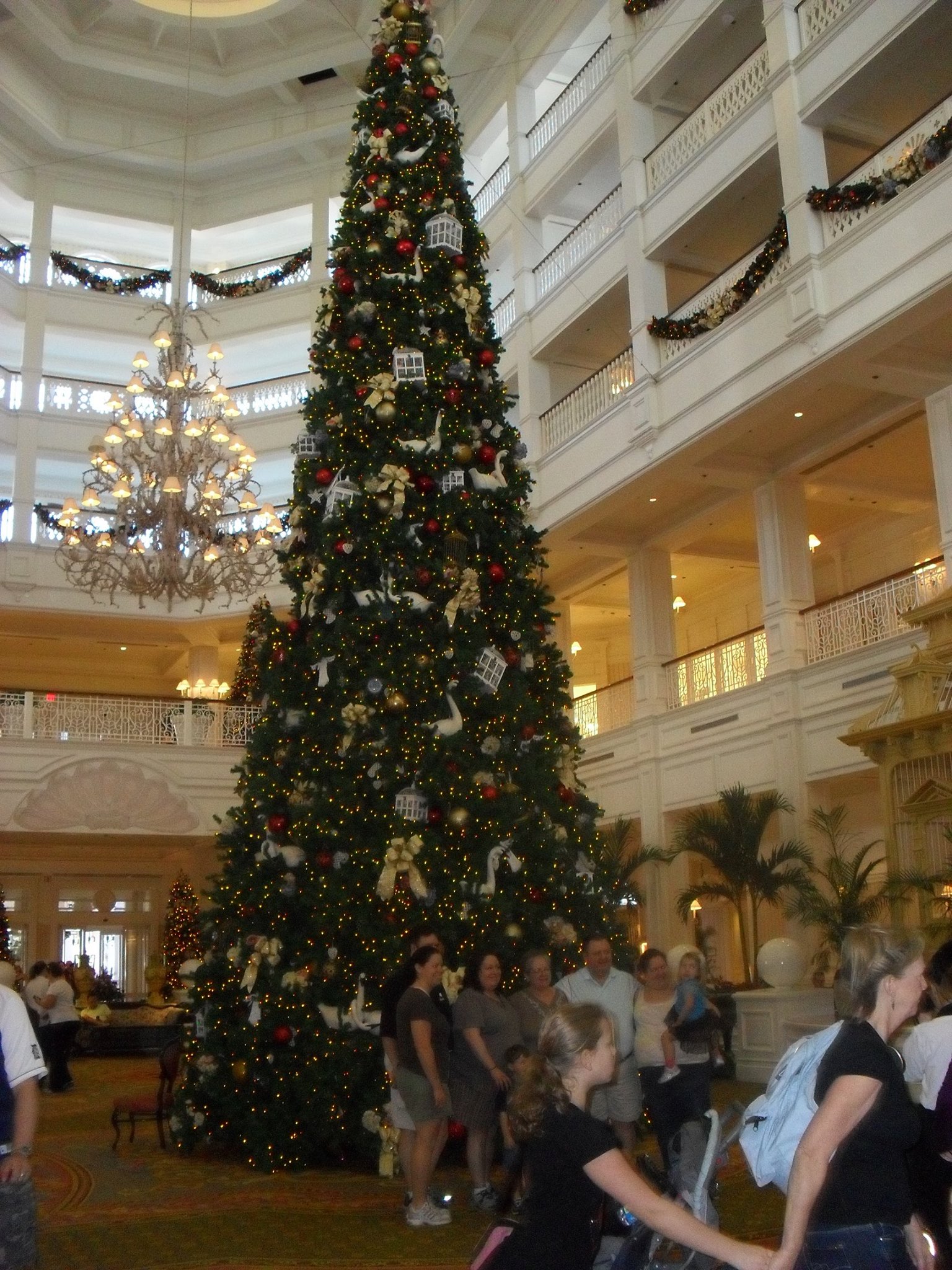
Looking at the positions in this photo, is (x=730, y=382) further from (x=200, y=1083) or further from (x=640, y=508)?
(x=200, y=1083)

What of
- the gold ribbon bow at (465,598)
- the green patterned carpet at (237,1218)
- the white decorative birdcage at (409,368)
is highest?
the white decorative birdcage at (409,368)

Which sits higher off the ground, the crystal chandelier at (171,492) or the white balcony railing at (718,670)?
the crystal chandelier at (171,492)

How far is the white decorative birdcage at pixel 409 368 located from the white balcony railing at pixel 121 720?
10846mm

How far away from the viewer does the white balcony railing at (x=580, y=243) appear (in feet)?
51.9

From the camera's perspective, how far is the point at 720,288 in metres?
13.3

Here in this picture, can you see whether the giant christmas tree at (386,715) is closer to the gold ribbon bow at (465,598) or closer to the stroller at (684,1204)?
the gold ribbon bow at (465,598)

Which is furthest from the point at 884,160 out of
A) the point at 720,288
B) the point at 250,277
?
the point at 250,277

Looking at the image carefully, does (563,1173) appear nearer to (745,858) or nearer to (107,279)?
(745,858)

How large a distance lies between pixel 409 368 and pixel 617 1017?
161 inches

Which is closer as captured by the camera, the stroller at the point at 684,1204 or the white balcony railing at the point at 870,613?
the stroller at the point at 684,1204

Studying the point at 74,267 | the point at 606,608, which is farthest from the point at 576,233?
the point at 74,267

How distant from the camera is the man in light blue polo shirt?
19.4ft

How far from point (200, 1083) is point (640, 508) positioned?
1071 cm

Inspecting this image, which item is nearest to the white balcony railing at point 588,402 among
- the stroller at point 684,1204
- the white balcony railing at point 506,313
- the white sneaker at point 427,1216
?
the white balcony railing at point 506,313
